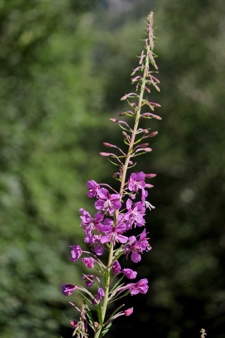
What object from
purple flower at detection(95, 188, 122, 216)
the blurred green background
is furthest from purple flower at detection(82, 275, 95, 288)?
the blurred green background

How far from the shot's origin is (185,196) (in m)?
16.9

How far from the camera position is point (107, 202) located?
1.88 m

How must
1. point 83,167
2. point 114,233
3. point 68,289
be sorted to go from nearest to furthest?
point 114,233, point 68,289, point 83,167

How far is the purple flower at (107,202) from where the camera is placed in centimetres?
184

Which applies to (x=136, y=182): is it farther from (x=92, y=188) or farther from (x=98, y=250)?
(x=98, y=250)

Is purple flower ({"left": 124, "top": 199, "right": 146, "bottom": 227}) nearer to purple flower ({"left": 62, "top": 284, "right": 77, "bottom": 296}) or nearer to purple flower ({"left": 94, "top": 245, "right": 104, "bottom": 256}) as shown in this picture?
purple flower ({"left": 94, "top": 245, "right": 104, "bottom": 256})

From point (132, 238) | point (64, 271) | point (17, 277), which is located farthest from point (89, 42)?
point (132, 238)

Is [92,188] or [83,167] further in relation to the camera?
[83,167]

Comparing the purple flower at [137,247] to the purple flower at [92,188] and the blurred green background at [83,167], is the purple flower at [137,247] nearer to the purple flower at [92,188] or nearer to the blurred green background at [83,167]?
the purple flower at [92,188]

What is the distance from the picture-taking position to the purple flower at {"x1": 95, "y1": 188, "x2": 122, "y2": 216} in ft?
6.05

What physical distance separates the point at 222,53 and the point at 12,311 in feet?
44.9

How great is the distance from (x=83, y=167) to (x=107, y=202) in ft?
58.8

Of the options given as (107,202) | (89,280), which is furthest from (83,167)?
(107,202)

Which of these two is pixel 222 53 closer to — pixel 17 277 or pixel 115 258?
pixel 17 277
